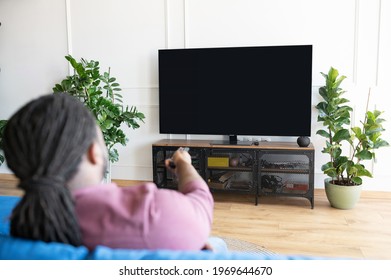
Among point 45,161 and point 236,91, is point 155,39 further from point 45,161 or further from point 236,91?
point 45,161

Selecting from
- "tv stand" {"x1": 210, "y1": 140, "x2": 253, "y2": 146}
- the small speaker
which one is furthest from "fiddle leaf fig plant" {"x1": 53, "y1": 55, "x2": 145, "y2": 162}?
the small speaker

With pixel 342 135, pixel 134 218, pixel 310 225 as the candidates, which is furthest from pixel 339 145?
pixel 134 218

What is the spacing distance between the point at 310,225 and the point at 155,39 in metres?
2.59

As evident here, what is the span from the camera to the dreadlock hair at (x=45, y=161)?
69 centimetres

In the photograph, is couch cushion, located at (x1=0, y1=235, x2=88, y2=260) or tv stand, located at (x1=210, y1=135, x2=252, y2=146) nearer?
couch cushion, located at (x1=0, y1=235, x2=88, y2=260)

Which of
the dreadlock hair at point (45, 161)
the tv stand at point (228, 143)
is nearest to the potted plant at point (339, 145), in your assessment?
the tv stand at point (228, 143)

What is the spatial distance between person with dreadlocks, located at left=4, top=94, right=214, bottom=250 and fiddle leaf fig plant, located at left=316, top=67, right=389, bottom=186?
2.69 m

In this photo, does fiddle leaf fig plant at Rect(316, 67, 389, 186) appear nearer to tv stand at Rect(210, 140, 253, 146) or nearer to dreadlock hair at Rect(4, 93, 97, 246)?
tv stand at Rect(210, 140, 253, 146)

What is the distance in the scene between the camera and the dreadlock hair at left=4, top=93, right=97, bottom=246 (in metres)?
0.69

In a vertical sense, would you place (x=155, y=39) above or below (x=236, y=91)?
above

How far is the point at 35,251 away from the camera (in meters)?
→ 0.70

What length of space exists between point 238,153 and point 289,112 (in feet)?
2.17

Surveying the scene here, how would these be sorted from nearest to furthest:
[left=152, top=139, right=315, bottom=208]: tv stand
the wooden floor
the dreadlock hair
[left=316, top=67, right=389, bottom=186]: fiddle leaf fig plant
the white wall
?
1. the dreadlock hair
2. the wooden floor
3. [left=316, top=67, right=389, bottom=186]: fiddle leaf fig plant
4. [left=152, top=139, right=315, bottom=208]: tv stand
5. the white wall
